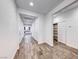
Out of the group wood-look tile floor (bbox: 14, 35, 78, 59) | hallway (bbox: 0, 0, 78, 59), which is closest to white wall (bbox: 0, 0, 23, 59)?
hallway (bbox: 0, 0, 78, 59)

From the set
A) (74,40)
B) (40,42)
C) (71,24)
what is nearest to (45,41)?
(40,42)

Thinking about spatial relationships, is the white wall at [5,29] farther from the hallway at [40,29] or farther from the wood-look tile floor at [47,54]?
the wood-look tile floor at [47,54]

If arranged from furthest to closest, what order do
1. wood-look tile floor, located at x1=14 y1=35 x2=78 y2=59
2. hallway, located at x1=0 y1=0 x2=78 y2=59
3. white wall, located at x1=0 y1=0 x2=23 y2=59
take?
1. wood-look tile floor, located at x1=14 y1=35 x2=78 y2=59
2. hallway, located at x1=0 y1=0 x2=78 y2=59
3. white wall, located at x1=0 y1=0 x2=23 y2=59

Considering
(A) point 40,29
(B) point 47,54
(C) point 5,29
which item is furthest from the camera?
(A) point 40,29

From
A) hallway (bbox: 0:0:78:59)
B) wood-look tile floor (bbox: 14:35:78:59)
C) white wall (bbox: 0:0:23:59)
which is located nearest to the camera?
white wall (bbox: 0:0:23:59)

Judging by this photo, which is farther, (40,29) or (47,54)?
(40,29)

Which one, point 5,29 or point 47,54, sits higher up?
point 5,29

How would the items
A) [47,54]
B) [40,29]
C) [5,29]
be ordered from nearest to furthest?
[5,29]
[47,54]
[40,29]

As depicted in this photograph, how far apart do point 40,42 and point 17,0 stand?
3.52 m

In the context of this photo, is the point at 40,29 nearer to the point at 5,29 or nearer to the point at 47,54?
the point at 47,54

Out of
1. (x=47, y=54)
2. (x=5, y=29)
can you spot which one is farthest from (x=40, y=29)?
(x=5, y=29)

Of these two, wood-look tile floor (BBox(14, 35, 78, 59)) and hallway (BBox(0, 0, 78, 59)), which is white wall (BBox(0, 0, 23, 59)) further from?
wood-look tile floor (BBox(14, 35, 78, 59))

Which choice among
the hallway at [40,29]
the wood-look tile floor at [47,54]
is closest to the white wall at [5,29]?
the hallway at [40,29]

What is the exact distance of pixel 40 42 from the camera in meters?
4.21
